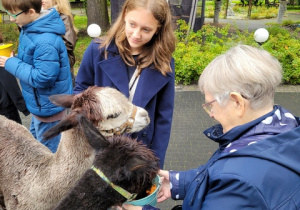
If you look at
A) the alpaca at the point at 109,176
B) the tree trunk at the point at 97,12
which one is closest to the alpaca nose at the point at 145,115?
the alpaca at the point at 109,176

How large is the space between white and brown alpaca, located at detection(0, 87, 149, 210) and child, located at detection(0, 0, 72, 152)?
0.69 metres

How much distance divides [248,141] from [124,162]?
0.66m

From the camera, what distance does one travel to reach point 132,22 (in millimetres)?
2023

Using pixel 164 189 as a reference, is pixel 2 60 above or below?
above

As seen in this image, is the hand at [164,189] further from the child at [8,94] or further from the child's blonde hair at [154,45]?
the child at [8,94]

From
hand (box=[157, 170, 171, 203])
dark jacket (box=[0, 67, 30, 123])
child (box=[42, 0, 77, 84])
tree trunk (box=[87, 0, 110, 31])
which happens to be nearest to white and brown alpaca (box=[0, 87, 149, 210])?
hand (box=[157, 170, 171, 203])

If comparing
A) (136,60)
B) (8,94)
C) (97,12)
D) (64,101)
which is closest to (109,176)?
(64,101)

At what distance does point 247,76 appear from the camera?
129 cm

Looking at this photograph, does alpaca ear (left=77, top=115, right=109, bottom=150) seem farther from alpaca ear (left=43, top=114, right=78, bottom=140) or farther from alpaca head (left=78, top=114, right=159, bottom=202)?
alpaca ear (left=43, top=114, right=78, bottom=140)

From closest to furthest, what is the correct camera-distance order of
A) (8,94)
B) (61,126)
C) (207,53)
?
1. (61,126)
2. (8,94)
3. (207,53)

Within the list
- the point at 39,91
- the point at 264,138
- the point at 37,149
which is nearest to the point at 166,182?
the point at 264,138

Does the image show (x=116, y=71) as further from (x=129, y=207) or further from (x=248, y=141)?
(x=248, y=141)

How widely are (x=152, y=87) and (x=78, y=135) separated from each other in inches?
25.7

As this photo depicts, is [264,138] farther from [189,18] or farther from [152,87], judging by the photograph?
[189,18]
